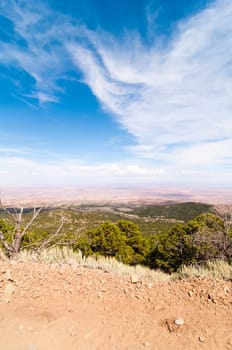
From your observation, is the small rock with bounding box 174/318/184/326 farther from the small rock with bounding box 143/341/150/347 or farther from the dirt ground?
the small rock with bounding box 143/341/150/347

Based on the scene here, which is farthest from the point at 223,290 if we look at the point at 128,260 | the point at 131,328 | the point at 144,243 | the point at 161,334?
the point at 144,243

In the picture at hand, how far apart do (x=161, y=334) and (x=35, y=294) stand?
2389 millimetres

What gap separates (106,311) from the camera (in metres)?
3.49

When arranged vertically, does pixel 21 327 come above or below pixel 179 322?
below

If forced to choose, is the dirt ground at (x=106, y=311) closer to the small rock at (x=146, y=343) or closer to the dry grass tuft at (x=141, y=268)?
the small rock at (x=146, y=343)

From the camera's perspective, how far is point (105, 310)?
352cm

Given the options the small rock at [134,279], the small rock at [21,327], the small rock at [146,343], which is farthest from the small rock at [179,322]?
the small rock at [21,327]

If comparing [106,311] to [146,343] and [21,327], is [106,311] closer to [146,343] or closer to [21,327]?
[146,343]

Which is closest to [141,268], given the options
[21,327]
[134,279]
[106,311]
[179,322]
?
[134,279]

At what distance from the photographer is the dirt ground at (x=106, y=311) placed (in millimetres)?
2824

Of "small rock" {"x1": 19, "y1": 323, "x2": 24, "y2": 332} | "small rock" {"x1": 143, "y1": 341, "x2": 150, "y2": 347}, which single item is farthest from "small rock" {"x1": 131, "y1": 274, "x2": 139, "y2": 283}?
"small rock" {"x1": 19, "y1": 323, "x2": 24, "y2": 332}

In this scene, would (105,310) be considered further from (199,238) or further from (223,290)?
(199,238)

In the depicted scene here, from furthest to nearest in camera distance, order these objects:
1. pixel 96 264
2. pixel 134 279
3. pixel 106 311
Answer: pixel 96 264, pixel 134 279, pixel 106 311

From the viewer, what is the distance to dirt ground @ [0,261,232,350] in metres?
2.82
